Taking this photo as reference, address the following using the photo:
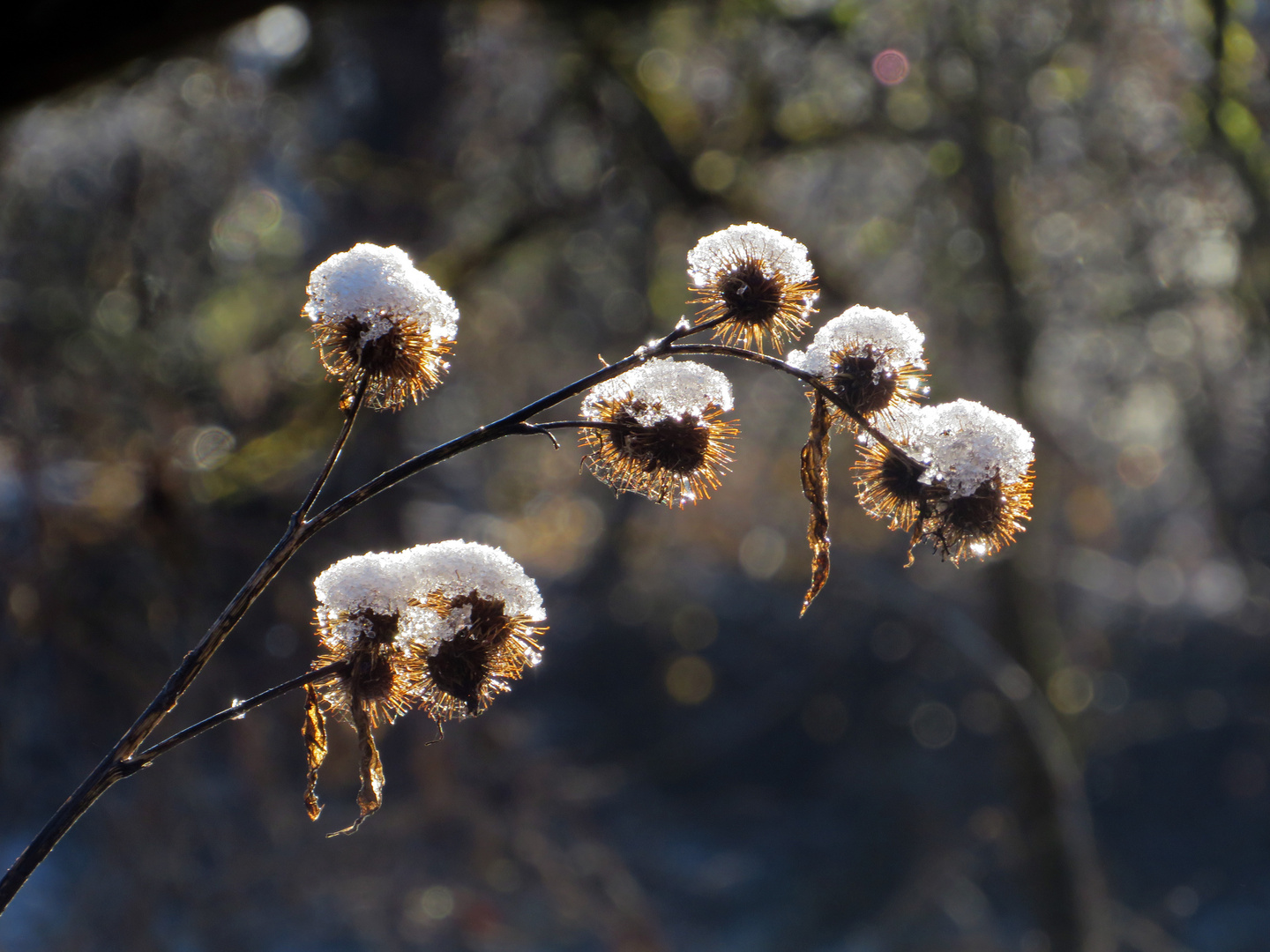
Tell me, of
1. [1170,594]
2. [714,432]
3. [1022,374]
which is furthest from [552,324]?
[1170,594]

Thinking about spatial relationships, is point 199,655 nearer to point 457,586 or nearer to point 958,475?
point 457,586

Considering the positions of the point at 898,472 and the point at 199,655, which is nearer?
the point at 199,655

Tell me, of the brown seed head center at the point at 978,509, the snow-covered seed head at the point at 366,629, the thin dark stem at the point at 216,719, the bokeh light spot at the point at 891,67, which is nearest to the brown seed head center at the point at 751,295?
the brown seed head center at the point at 978,509

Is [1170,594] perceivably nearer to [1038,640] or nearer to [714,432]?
[1038,640]

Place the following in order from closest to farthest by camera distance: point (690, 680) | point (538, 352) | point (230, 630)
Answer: point (230, 630), point (538, 352), point (690, 680)

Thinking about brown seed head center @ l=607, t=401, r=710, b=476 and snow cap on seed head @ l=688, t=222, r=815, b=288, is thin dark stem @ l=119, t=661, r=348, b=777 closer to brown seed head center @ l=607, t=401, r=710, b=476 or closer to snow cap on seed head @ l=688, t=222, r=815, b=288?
brown seed head center @ l=607, t=401, r=710, b=476

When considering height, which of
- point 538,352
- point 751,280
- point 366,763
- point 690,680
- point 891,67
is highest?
point 538,352

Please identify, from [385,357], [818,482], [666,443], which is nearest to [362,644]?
[385,357]

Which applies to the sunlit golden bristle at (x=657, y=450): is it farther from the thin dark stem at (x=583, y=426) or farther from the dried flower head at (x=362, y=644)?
the dried flower head at (x=362, y=644)
